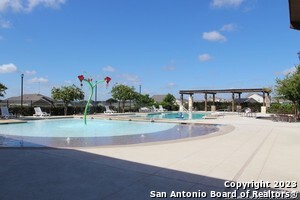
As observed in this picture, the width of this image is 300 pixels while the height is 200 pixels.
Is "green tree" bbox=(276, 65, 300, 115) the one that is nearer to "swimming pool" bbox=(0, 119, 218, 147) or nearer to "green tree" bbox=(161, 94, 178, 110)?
"swimming pool" bbox=(0, 119, 218, 147)

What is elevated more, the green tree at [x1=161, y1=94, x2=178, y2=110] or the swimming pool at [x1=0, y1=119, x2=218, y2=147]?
the green tree at [x1=161, y1=94, x2=178, y2=110]

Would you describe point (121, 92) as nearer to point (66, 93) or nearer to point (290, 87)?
point (66, 93)

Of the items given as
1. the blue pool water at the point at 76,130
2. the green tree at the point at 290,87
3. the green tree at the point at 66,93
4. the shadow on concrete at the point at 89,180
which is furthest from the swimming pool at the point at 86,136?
the green tree at the point at 66,93

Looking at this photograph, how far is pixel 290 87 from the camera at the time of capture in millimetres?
21438

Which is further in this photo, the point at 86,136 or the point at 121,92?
the point at 121,92

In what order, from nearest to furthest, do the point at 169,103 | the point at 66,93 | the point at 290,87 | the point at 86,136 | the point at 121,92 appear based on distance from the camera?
the point at 86,136 → the point at 290,87 → the point at 66,93 → the point at 121,92 → the point at 169,103

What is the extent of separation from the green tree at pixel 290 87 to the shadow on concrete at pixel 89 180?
18.7 m

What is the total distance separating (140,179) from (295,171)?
10.2 feet

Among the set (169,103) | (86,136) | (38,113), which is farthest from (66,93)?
(169,103)

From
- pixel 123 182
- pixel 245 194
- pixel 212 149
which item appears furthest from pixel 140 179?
pixel 212 149

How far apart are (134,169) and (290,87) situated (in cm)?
1917

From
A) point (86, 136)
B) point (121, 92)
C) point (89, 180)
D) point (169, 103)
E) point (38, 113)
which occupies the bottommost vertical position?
point (89, 180)

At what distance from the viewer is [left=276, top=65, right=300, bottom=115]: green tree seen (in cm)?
2119

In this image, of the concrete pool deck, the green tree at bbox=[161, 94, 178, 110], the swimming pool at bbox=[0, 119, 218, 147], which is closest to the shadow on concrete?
the concrete pool deck
